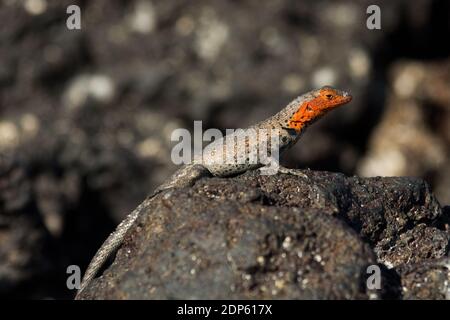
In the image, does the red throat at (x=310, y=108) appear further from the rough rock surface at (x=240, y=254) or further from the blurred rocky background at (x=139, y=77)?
the blurred rocky background at (x=139, y=77)

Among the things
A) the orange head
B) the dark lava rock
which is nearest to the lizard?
the orange head

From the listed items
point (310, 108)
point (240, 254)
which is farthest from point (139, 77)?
point (240, 254)

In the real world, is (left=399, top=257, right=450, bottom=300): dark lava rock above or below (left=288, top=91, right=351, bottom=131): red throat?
below

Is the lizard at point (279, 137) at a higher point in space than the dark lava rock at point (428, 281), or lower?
higher

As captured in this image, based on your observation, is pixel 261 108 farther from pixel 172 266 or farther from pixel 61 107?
pixel 172 266

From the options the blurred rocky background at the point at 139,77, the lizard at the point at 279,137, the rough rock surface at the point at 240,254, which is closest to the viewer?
the rough rock surface at the point at 240,254

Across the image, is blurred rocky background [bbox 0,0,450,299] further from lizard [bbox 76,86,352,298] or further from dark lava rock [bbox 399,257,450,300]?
dark lava rock [bbox 399,257,450,300]

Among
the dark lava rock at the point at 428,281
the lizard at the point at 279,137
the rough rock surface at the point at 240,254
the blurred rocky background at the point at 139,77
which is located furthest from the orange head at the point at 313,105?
the blurred rocky background at the point at 139,77
